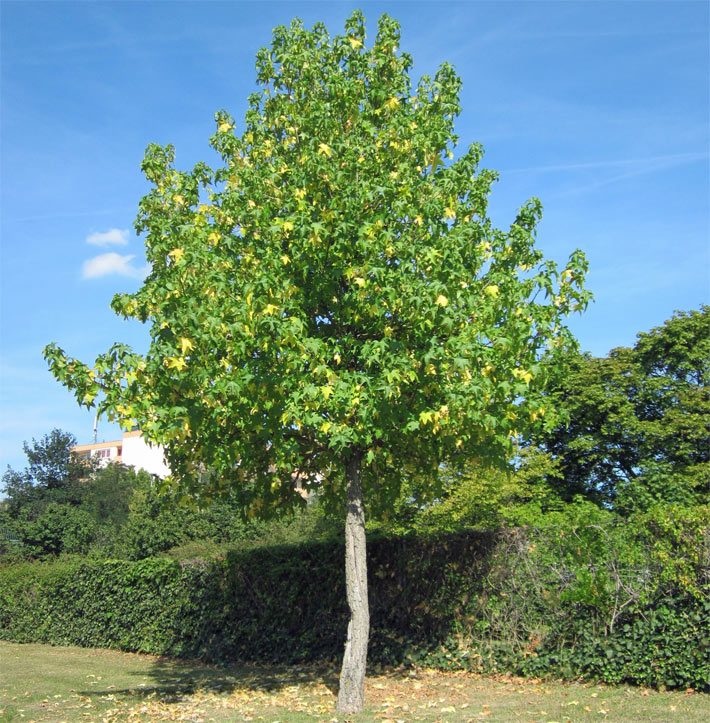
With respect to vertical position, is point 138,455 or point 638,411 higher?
point 138,455

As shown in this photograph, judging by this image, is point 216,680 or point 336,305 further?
point 216,680

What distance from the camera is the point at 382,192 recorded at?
10.3 metres

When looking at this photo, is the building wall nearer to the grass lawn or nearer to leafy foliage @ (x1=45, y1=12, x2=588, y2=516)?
the grass lawn

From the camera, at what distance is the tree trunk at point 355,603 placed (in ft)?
33.7

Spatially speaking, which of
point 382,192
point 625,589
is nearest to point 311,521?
point 625,589

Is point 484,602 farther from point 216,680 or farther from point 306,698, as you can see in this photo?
point 216,680

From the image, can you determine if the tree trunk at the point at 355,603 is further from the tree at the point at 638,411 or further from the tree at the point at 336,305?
the tree at the point at 638,411

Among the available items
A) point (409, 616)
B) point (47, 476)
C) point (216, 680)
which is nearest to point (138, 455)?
point (47, 476)

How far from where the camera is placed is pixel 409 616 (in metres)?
13.7

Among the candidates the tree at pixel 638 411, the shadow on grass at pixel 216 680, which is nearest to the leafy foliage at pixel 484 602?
the shadow on grass at pixel 216 680

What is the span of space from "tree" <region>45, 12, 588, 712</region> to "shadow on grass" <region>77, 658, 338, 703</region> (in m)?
2.97

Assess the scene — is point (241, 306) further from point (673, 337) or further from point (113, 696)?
point (673, 337)

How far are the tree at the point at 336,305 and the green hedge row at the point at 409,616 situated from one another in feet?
6.88

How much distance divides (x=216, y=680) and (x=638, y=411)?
26690mm
